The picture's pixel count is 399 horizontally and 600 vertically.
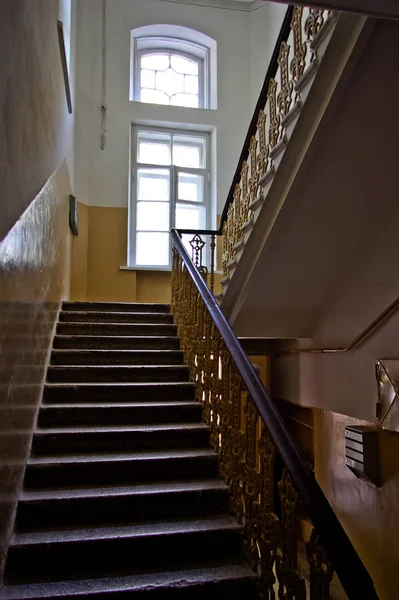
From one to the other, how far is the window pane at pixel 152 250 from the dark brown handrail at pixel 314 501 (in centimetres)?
460

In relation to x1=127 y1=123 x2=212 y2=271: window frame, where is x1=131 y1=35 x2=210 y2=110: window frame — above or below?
above

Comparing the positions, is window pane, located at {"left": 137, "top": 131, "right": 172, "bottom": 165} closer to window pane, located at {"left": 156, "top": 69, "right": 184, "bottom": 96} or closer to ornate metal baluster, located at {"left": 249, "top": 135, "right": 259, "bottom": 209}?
window pane, located at {"left": 156, "top": 69, "right": 184, "bottom": 96}

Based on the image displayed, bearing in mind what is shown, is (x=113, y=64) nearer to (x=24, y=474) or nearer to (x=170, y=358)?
(x=170, y=358)

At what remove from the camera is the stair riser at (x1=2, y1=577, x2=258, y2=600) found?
1.90m

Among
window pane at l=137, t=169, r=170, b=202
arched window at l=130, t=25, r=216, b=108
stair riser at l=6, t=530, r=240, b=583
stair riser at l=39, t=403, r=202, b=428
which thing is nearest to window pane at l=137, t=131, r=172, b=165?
window pane at l=137, t=169, r=170, b=202

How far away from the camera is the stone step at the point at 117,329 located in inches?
159

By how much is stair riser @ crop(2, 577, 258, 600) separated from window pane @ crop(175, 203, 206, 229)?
5.57m

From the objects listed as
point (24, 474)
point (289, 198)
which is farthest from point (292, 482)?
point (289, 198)

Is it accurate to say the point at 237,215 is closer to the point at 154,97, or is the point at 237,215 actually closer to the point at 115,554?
the point at 115,554

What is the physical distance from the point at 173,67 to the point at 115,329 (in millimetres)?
5146

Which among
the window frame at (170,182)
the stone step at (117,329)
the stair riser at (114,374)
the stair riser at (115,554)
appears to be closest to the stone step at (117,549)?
the stair riser at (115,554)

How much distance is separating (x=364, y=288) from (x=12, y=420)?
2.73 meters

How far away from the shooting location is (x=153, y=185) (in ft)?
23.2

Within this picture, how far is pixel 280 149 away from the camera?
305 cm
